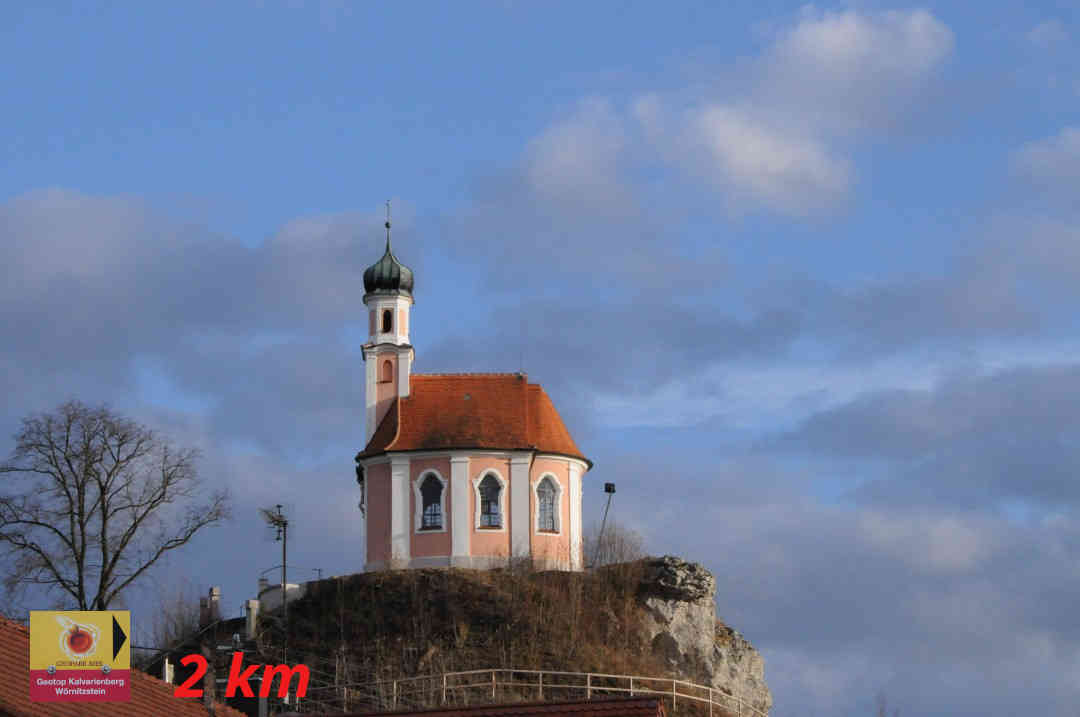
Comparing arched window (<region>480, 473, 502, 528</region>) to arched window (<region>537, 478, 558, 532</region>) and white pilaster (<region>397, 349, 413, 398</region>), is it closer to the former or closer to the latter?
arched window (<region>537, 478, 558, 532</region>)

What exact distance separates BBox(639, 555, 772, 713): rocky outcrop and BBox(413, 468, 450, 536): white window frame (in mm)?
7313

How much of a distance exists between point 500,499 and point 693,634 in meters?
8.09

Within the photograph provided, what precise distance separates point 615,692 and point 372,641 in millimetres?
8549

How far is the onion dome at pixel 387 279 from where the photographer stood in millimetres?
75312

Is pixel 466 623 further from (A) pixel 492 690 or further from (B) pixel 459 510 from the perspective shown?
(B) pixel 459 510

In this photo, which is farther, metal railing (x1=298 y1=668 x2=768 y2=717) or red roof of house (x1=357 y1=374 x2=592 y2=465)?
red roof of house (x1=357 y1=374 x2=592 y2=465)

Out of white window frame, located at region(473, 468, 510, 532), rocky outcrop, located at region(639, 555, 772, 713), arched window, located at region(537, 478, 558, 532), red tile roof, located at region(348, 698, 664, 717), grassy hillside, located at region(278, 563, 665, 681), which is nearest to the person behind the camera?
red tile roof, located at region(348, 698, 664, 717)

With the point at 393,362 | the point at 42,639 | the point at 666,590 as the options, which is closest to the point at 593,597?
the point at 666,590

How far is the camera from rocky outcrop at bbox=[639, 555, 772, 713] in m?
69.3

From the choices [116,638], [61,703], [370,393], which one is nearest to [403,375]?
[370,393]

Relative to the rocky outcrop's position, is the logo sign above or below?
below

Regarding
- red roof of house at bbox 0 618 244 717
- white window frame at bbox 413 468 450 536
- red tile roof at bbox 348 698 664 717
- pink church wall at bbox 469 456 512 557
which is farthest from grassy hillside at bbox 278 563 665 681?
red tile roof at bbox 348 698 664 717

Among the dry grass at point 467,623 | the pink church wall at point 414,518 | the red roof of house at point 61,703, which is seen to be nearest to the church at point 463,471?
the pink church wall at point 414,518

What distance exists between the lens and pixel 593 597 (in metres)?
68.9
